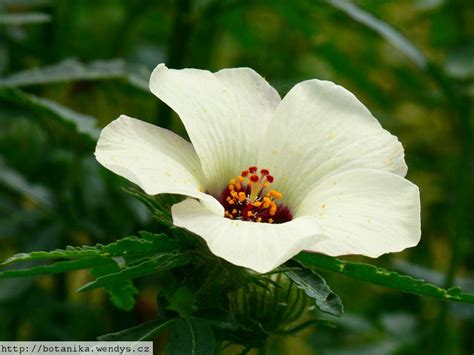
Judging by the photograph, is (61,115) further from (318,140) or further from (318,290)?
(318,290)

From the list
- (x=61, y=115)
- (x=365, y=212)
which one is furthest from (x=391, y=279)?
(x=61, y=115)

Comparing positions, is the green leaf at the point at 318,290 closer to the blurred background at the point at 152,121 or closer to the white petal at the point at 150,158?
the white petal at the point at 150,158

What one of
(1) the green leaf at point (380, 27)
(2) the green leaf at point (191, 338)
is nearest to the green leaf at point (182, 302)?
(2) the green leaf at point (191, 338)

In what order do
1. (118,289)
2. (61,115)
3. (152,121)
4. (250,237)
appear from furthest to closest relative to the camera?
1. (152,121)
2. (61,115)
3. (118,289)
4. (250,237)

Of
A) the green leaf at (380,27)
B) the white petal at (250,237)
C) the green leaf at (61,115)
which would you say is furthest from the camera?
the green leaf at (380,27)

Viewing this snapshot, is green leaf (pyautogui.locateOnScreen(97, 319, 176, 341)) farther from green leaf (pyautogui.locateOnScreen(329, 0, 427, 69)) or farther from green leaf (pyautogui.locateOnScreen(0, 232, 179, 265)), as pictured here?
green leaf (pyautogui.locateOnScreen(329, 0, 427, 69))

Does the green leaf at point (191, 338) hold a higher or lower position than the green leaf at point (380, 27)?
lower
